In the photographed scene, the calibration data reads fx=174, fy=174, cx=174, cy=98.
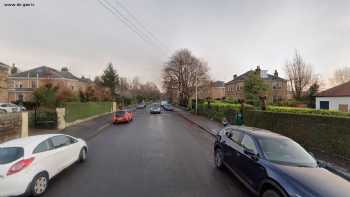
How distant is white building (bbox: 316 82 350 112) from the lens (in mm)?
17008

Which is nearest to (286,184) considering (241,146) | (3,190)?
(241,146)

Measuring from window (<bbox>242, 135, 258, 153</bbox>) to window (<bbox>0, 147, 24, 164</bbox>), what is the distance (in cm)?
574

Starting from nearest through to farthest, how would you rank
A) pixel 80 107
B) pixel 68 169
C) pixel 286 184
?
pixel 286 184 < pixel 68 169 < pixel 80 107

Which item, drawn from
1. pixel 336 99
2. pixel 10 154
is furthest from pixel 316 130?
pixel 336 99

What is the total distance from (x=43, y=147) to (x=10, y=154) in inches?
27.2

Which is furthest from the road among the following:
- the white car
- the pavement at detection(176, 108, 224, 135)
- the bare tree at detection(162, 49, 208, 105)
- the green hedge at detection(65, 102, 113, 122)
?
the bare tree at detection(162, 49, 208, 105)

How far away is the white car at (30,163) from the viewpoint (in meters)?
3.91

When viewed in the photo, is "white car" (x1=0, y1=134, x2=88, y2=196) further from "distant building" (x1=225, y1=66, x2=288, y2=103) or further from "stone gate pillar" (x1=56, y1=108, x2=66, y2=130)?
"distant building" (x1=225, y1=66, x2=288, y2=103)

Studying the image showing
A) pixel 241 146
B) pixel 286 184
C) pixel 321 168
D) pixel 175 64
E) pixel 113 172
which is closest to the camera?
pixel 286 184

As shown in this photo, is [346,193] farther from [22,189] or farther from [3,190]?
[3,190]

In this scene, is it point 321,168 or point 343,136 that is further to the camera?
point 343,136

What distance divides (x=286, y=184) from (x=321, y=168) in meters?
1.35

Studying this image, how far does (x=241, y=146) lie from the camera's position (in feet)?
16.1

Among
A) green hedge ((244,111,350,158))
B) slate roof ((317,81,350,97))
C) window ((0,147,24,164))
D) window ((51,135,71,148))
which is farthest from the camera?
slate roof ((317,81,350,97))
